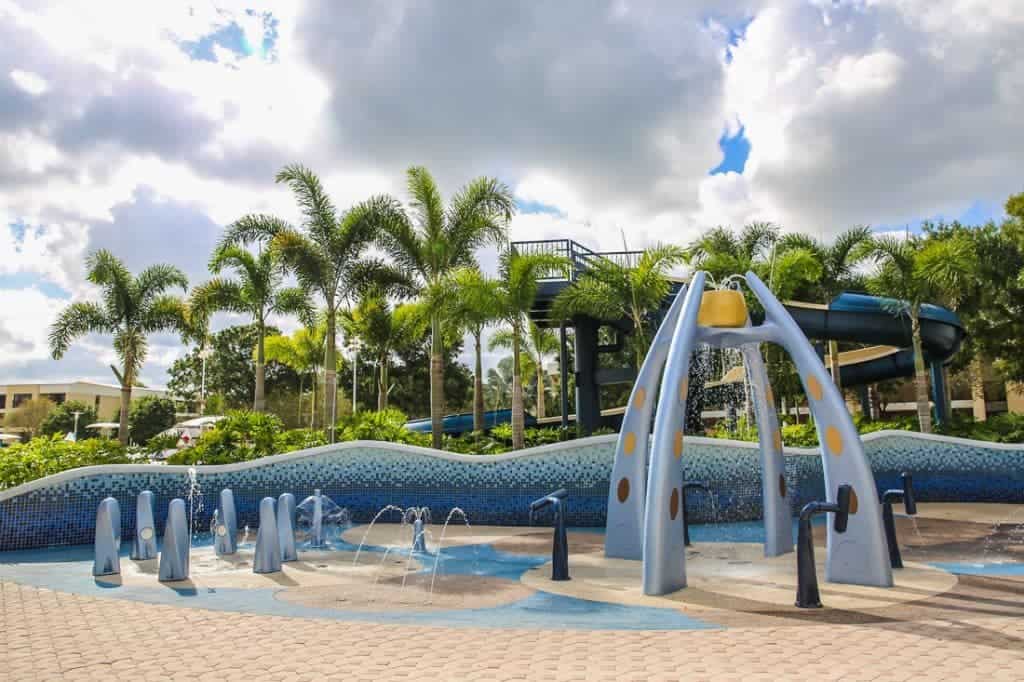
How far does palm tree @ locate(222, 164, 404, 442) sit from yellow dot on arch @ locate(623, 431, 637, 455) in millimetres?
10421

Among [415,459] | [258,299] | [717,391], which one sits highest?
[258,299]

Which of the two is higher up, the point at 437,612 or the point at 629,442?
the point at 629,442

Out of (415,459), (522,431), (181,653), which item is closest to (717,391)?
(522,431)

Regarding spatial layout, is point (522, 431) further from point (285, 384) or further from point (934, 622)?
point (285, 384)

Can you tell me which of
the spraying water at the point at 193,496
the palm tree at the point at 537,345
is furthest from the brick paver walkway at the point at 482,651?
the palm tree at the point at 537,345

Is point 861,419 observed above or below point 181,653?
above

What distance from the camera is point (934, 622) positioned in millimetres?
5957

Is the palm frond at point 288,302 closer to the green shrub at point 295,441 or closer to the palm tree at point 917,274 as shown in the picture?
the green shrub at point 295,441

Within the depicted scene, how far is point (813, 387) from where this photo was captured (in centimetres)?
797

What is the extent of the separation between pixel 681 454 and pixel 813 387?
1.61 meters

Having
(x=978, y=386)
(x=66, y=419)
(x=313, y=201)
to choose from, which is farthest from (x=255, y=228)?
(x=66, y=419)

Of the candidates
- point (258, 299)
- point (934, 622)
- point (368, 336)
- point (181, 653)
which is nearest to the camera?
point (181, 653)

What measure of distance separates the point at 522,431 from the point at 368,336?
36.2ft

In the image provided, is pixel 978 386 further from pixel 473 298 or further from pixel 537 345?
pixel 473 298
